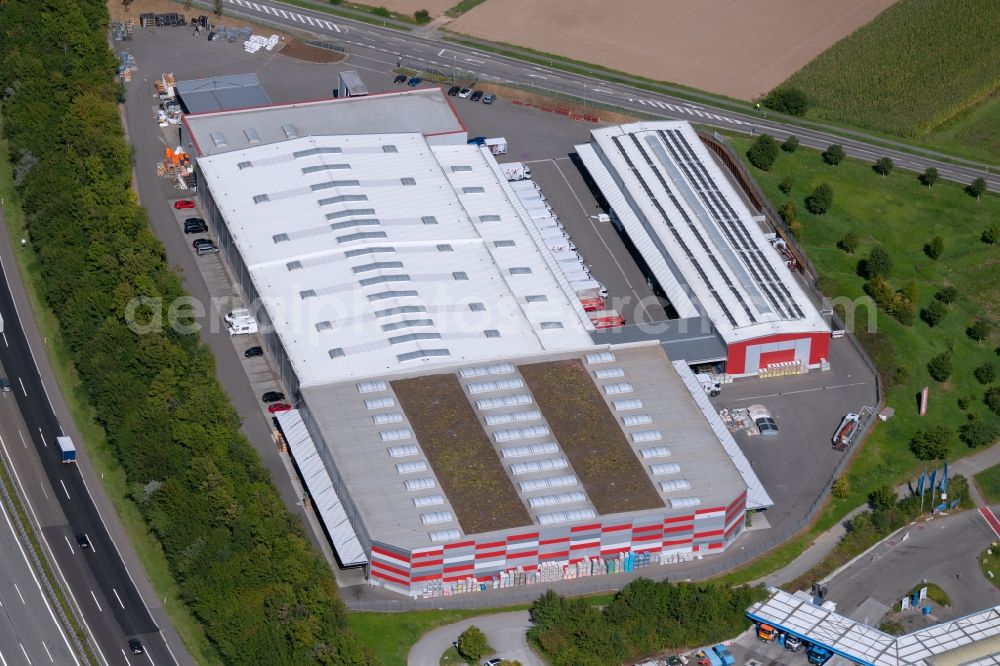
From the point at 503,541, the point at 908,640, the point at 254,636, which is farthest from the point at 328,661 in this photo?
the point at 908,640

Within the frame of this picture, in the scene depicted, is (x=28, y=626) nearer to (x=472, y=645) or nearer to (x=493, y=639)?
(x=472, y=645)

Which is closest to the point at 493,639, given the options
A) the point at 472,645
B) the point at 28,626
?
the point at 472,645

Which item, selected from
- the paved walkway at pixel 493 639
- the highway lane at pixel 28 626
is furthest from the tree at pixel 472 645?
the highway lane at pixel 28 626

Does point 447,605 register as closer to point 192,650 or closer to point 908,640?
point 192,650

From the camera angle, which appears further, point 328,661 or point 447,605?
point 447,605

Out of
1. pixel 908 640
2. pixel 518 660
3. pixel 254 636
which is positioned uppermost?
pixel 254 636

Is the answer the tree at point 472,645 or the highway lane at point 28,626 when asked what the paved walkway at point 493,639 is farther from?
the highway lane at point 28,626
